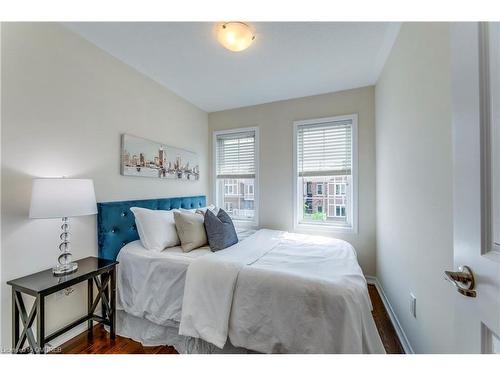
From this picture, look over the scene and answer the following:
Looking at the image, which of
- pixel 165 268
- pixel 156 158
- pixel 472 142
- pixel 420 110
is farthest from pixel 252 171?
pixel 472 142

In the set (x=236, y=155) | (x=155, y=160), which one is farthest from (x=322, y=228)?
(x=155, y=160)

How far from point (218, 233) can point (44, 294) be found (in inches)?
47.7

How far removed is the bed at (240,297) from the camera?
4.09ft

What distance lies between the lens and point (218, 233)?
2.01 meters

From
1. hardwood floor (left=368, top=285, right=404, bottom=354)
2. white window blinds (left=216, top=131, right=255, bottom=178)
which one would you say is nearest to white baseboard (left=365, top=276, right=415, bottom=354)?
hardwood floor (left=368, top=285, right=404, bottom=354)

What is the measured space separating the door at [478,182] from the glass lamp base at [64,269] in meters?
2.10

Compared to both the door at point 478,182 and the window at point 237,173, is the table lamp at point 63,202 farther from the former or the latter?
the window at point 237,173

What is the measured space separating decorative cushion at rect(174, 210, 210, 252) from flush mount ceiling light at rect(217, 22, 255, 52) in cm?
156

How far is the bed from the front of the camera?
1.25 meters

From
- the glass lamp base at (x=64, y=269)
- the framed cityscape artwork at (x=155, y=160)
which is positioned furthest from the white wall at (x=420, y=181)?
the framed cityscape artwork at (x=155, y=160)

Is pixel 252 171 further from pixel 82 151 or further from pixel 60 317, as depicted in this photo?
pixel 60 317

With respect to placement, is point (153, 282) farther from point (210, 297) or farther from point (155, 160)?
point (155, 160)

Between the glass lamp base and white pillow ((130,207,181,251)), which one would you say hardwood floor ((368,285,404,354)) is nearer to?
white pillow ((130,207,181,251))

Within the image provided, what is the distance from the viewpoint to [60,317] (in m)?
1.64
